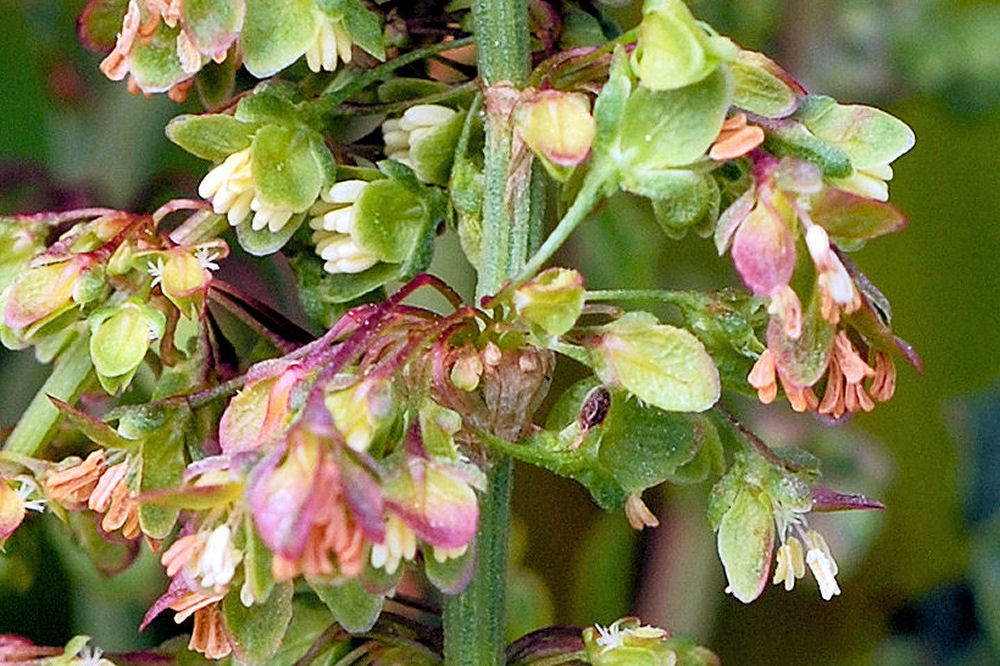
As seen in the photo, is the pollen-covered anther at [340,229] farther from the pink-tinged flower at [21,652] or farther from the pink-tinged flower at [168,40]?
the pink-tinged flower at [21,652]

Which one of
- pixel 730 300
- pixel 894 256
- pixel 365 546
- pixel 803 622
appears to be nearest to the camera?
pixel 365 546

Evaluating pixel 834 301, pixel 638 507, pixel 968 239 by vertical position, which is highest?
pixel 834 301

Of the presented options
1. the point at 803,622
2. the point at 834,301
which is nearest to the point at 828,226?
the point at 834,301

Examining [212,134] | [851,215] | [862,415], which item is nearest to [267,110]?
[212,134]

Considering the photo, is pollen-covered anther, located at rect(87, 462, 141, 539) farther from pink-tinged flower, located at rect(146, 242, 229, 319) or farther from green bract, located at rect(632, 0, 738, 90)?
green bract, located at rect(632, 0, 738, 90)

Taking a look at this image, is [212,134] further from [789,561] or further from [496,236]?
[789,561]

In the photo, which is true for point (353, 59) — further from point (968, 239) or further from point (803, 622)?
point (968, 239)
